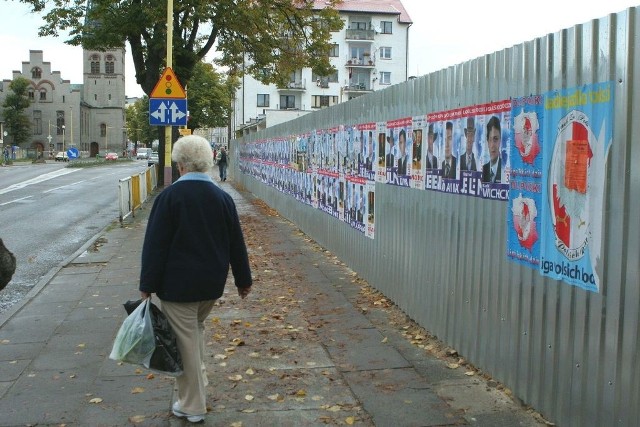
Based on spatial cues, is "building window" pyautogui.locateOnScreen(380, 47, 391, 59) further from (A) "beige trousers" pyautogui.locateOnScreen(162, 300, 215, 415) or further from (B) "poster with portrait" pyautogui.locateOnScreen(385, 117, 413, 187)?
(A) "beige trousers" pyautogui.locateOnScreen(162, 300, 215, 415)

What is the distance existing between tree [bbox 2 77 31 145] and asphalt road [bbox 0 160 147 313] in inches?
3324

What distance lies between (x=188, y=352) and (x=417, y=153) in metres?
3.47

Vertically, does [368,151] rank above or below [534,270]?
above

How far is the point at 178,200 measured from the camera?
4.52 m

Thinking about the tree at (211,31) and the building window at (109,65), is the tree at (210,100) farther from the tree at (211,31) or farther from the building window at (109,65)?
the building window at (109,65)

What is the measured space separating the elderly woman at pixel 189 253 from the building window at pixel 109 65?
13389 centimetres

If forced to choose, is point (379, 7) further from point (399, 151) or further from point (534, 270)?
point (534, 270)

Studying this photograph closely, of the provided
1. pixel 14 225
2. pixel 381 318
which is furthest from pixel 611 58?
pixel 14 225

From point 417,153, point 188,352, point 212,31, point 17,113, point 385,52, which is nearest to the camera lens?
point 188,352

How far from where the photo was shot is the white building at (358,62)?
91.9 m

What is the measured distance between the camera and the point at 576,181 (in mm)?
4191

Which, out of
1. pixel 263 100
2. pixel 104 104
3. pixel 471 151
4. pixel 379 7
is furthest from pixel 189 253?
pixel 104 104

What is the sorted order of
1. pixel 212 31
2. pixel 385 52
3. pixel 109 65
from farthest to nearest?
pixel 109 65, pixel 385 52, pixel 212 31

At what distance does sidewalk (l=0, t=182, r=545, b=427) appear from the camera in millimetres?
4820
